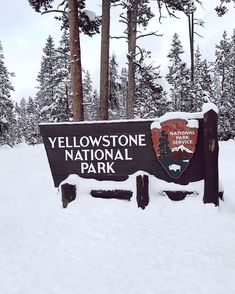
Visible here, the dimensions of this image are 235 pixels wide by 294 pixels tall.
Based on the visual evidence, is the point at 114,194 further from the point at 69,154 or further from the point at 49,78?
the point at 49,78

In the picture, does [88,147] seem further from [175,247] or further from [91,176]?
[175,247]

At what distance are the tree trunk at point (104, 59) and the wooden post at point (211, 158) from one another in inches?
156

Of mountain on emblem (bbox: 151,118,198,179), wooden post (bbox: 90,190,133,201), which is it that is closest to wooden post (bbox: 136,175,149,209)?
wooden post (bbox: 90,190,133,201)

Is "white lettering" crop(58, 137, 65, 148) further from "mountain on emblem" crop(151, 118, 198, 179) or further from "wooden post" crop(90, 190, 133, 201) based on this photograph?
"mountain on emblem" crop(151, 118, 198, 179)

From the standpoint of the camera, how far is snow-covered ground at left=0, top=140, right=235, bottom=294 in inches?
152

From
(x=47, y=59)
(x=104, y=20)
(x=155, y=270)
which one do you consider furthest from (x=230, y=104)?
(x=155, y=270)

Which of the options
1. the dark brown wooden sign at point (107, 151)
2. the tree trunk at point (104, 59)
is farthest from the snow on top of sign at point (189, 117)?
the tree trunk at point (104, 59)

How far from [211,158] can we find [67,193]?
2.76 meters

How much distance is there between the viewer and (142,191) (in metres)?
6.45

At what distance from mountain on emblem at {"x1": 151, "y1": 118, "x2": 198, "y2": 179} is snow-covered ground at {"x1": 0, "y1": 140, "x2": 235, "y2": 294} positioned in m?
0.61

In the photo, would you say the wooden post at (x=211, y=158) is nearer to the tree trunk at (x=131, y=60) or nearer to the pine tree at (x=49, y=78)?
the tree trunk at (x=131, y=60)

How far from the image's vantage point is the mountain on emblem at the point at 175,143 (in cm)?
643

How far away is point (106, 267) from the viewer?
14.2 ft

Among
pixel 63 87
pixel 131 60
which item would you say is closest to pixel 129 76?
pixel 131 60
